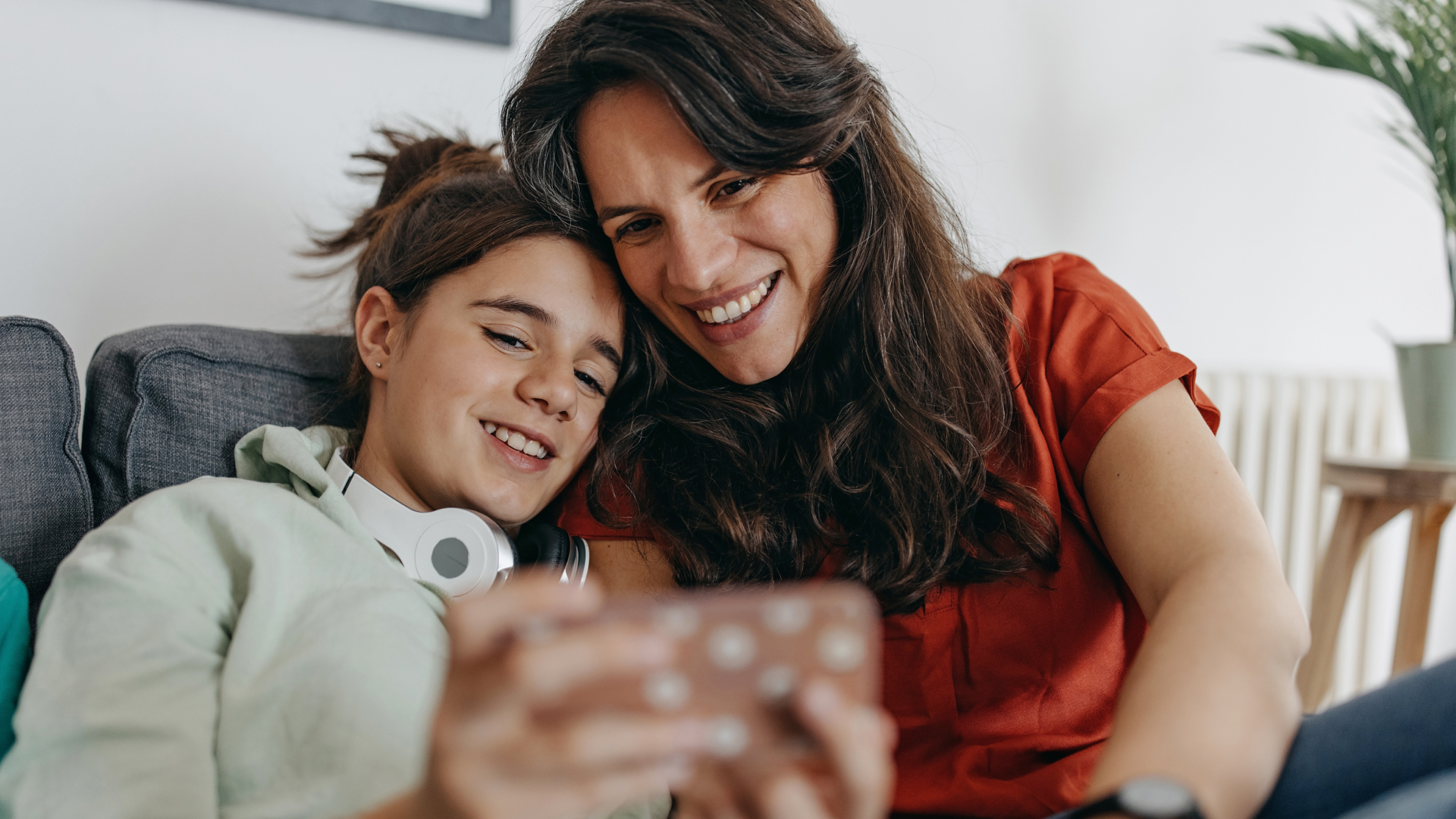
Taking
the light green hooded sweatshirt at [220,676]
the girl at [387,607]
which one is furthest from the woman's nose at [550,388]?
the light green hooded sweatshirt at [220,676]

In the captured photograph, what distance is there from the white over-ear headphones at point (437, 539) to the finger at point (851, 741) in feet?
2.05

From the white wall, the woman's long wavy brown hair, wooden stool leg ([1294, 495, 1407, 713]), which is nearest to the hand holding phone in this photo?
the woman's long wavy brown hair

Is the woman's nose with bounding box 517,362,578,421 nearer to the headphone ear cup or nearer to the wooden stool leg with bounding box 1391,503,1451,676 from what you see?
the headphone ear cup

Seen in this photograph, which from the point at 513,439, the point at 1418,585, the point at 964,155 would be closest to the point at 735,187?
the point at 513,439

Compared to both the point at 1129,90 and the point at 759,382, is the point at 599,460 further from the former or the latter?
the point at 1129,90

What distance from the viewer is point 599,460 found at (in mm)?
1159

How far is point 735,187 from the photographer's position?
1.00 metres

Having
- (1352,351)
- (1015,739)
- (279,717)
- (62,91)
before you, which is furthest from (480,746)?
(1352,351)

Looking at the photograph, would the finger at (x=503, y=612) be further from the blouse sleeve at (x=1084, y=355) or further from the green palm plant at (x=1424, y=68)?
the green palm plant at (x=1424, y=68)

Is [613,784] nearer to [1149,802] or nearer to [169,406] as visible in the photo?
[1149,802]

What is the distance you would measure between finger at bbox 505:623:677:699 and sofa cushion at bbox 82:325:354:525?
0.83 metres

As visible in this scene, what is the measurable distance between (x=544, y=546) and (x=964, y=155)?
4.40ft

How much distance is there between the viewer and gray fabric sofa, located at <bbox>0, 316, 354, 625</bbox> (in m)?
0.94

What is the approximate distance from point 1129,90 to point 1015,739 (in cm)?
170
